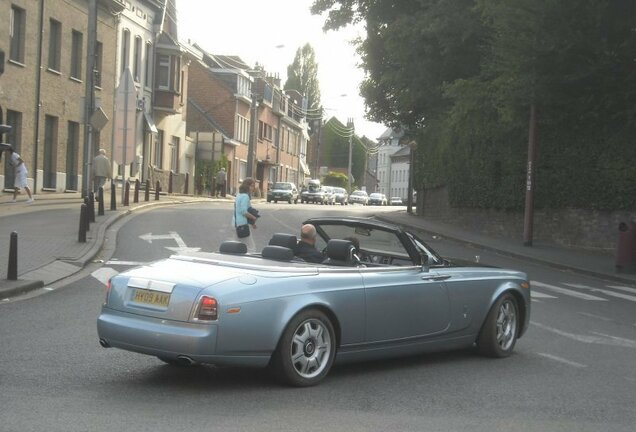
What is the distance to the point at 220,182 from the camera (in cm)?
5344

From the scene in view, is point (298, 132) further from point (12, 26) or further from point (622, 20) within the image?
point (622, 20)

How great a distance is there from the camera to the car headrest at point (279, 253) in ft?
26.3

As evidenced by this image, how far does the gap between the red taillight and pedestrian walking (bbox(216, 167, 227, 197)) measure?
152 ft

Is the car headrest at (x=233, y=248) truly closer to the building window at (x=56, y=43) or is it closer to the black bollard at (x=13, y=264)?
the black bollard at (x=13, y=264)

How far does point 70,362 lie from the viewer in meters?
8.00

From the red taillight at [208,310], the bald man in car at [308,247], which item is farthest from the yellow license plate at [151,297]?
the bald man in car at [308,247]

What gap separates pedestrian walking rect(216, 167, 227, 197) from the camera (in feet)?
174

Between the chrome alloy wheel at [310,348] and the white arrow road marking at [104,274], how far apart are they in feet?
24.2

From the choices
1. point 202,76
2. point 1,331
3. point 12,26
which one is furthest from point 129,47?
point 1,331

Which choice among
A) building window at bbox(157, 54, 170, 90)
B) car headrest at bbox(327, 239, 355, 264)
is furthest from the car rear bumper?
building window at bbox(157, 54, 170, 90)

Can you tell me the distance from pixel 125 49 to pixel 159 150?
24.4ft

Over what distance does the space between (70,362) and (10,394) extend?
1.34 m

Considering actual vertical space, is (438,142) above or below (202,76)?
below

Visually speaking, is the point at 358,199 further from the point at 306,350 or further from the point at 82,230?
the point at 306,350
